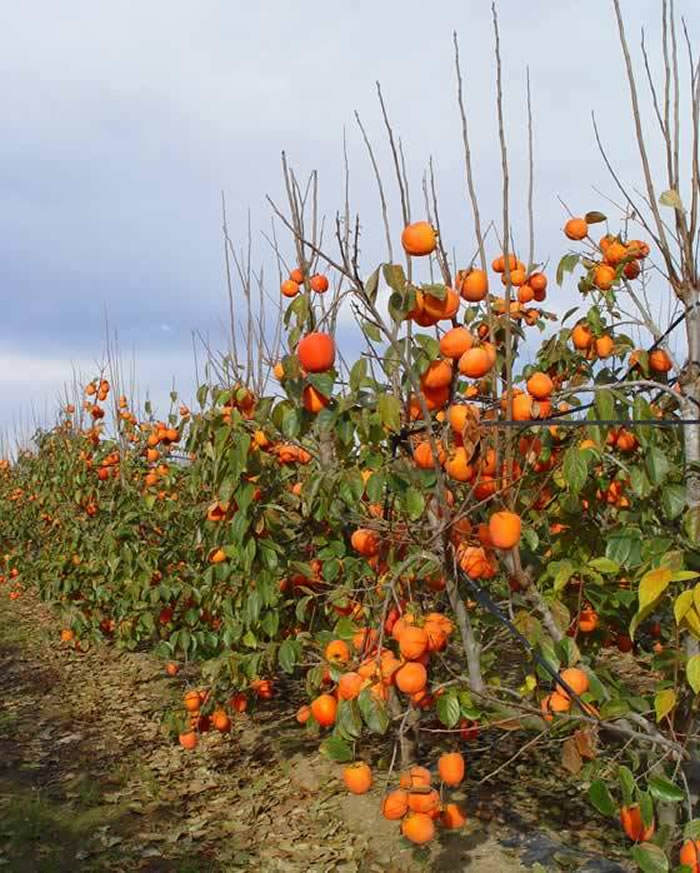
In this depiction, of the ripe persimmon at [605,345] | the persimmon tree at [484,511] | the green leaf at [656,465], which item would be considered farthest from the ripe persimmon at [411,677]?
the ripe persimmon at [605,345]

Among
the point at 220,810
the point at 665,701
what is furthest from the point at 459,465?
the point at 220,810

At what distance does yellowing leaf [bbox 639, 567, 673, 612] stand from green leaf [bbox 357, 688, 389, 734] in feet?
2.11

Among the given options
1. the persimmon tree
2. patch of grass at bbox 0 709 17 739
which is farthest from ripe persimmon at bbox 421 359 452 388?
patch of grass at bbox 0 709 17 739

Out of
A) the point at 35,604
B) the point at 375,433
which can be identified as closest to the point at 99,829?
the point at 375,433

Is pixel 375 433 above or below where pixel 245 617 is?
above

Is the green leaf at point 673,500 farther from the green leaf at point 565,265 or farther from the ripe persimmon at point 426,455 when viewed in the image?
the green leaf at point 565,265

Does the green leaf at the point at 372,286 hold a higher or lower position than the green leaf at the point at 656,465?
higher

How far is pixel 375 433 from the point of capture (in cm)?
195

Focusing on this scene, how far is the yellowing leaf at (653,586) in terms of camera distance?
1.62 meters

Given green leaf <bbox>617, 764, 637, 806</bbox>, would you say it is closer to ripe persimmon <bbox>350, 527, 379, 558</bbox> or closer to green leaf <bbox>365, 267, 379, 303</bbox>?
ripe persimmon <bbox>350, 527, 379, 558</bbox>

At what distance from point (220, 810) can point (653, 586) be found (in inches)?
128

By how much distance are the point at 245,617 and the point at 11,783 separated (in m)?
2.26

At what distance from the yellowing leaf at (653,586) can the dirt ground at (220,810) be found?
6.52ft

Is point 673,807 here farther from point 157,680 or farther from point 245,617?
point 157,680
